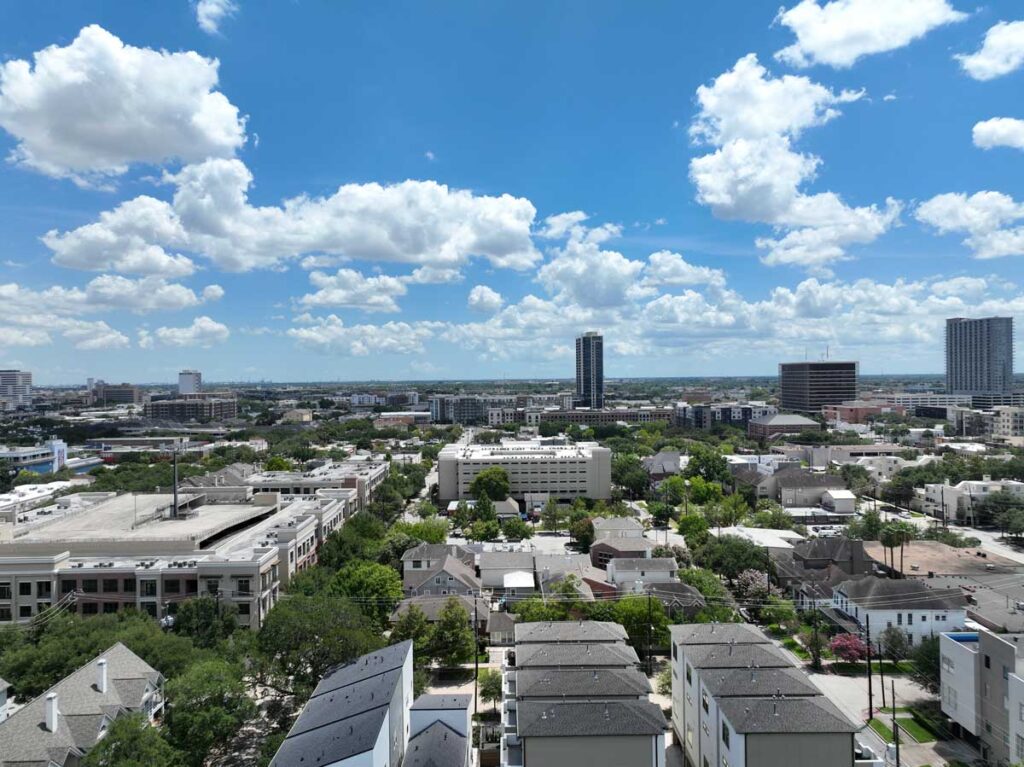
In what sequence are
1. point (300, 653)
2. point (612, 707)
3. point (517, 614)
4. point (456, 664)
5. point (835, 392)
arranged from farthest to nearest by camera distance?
point (835, 392)
point (517, 614)
point (456, 664)
point (300, 653)
point (612, 707)

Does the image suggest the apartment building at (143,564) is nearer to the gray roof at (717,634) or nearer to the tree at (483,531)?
the tree at (483,531)

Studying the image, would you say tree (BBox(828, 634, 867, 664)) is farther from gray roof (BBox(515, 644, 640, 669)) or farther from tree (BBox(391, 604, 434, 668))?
tree (BBox(391, 604, 434, 668))

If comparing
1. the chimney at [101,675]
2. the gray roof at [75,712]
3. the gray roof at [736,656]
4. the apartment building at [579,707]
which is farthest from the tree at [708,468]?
the chimney at [101,675]

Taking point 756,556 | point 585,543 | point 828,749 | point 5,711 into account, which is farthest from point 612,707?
point 585,543

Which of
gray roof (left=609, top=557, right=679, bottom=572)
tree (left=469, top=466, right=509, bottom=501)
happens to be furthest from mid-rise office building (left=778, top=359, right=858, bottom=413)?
gray roof (left=609, top=557, right=679, bottom=572)

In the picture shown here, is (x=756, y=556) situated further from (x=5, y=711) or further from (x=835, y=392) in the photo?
(x=835, y=392)

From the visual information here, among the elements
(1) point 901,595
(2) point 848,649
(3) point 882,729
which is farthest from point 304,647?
(1) point 901,595
